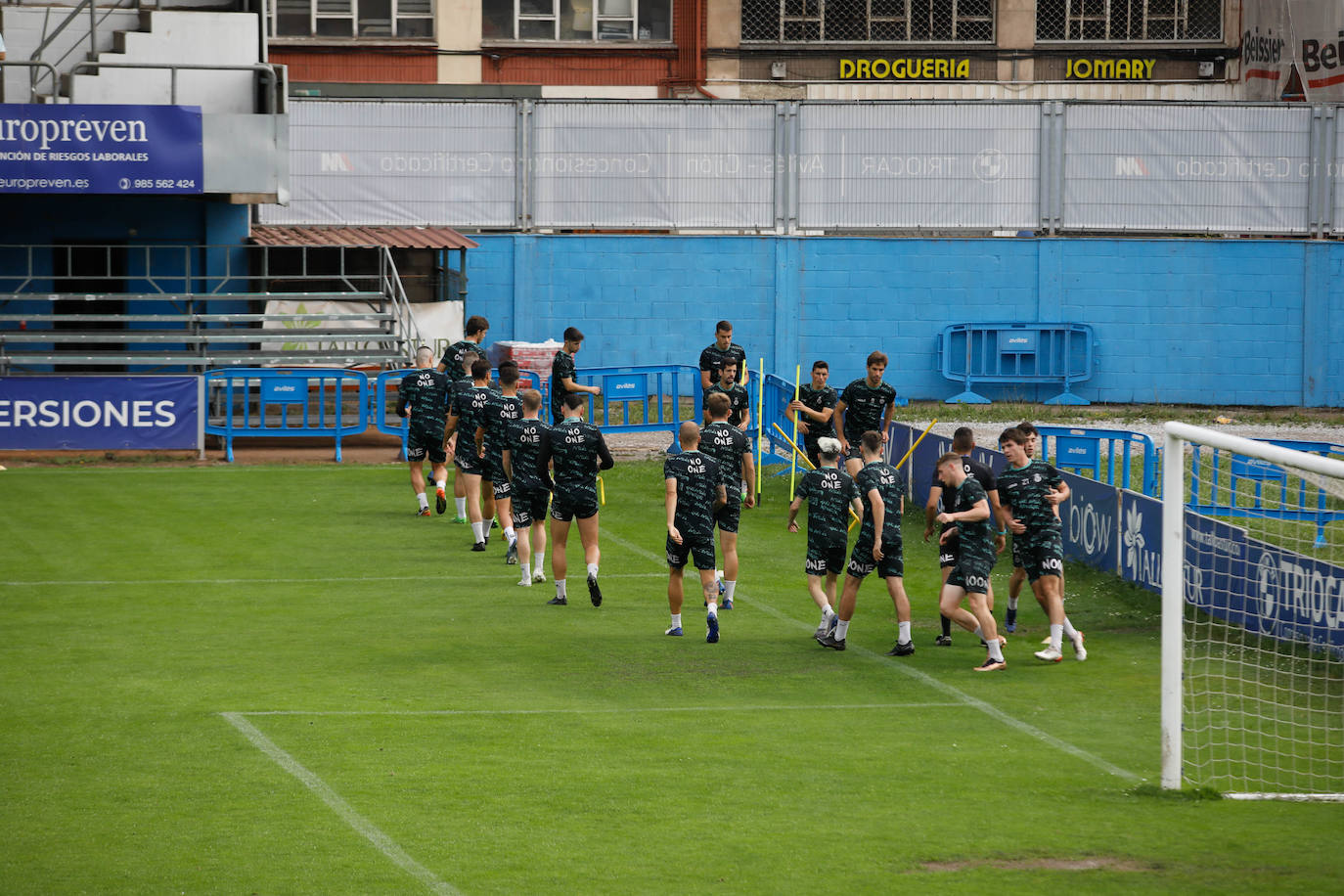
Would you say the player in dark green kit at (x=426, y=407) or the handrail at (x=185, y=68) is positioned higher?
the handrail at (x=185, y=68)

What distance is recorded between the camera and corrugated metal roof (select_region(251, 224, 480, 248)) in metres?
29.7

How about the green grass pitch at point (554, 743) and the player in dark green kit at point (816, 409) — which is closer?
the green grass pitch at point (554, 743)

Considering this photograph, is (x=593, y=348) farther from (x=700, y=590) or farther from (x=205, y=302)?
(x=700, y=590)

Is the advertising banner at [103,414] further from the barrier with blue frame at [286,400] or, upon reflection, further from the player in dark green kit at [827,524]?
the player in dark green kit at [827,524]

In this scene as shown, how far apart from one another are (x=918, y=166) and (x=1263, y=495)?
16782mm

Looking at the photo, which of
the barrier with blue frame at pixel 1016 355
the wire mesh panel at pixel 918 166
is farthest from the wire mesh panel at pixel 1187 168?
the barrier with blue frame at pixel 1016 355

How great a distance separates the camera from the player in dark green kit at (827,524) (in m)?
13.2

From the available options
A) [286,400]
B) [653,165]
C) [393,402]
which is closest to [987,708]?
[286,400]

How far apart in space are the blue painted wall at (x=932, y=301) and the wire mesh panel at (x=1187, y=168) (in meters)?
0.54

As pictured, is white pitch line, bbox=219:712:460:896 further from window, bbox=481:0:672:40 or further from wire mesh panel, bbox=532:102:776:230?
window, bbox=481:0:672:40

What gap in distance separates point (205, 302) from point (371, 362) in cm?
440

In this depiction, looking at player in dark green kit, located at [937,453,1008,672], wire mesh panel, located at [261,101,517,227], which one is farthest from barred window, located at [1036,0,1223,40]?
player in dark green kit, located at [937,453,1008,672]

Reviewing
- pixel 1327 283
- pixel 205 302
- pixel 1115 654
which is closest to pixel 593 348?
pixel 205 302

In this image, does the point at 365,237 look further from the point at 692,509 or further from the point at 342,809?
the point at 342,809
